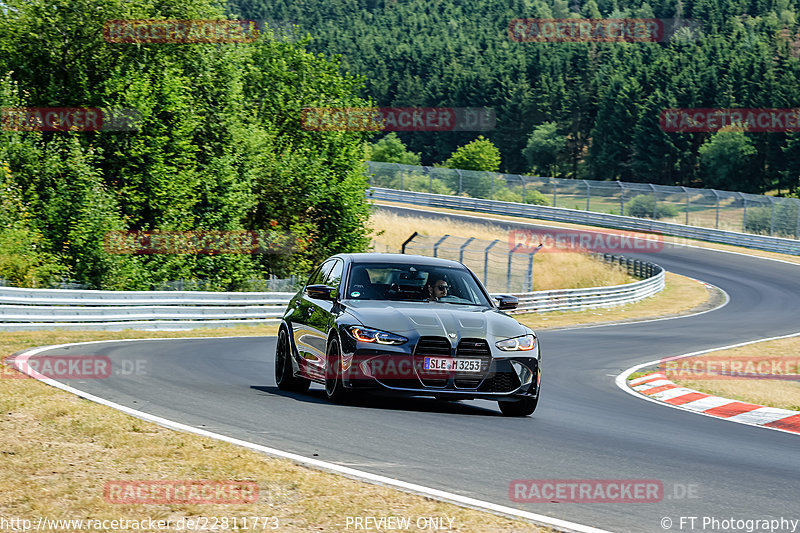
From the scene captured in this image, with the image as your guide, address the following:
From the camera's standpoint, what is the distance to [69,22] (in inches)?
1372

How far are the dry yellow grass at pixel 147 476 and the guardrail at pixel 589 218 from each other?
44239mm

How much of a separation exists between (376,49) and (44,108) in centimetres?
12583

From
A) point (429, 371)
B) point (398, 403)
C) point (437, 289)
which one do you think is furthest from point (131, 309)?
point (429, 371)

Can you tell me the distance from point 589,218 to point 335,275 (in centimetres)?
5382

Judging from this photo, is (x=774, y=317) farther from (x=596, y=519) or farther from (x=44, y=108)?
(x=596, y=519)

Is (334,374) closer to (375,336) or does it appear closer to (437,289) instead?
(375,336)

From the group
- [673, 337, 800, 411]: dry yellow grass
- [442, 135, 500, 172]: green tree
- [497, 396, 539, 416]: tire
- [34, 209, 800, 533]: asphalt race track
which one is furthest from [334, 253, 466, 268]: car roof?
[442, 135, 500, 172]: green tree

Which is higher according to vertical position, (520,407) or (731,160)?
(731,160)

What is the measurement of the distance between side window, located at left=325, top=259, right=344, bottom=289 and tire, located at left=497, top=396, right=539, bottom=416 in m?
2.25

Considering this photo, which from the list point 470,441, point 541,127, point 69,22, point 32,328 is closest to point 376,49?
point 541,127

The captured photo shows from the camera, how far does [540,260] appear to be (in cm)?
4706

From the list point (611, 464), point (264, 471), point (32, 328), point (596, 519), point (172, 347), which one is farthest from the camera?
point (32, 328)

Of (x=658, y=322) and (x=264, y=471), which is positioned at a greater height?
(x=264, y=471)

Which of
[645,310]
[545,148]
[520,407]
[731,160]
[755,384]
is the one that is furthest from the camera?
[545,148]
